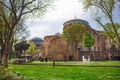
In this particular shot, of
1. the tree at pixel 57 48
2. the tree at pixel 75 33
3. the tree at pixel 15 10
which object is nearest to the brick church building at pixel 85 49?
the tree at pixel 57 48

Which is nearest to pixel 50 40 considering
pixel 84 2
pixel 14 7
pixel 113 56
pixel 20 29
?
pixel 113 56

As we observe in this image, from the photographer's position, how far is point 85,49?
93.5m

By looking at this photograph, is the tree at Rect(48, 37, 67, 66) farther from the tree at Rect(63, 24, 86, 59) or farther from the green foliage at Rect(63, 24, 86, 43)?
the green foliage at Rect(63, 24, 86, 43)

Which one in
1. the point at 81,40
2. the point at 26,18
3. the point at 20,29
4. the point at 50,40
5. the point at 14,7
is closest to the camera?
the point at 14,7

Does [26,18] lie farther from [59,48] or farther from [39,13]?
[59,48]

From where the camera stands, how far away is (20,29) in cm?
4512

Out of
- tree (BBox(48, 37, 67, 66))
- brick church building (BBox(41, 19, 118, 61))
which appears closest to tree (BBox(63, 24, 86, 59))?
brick church building (BBox(41, 19, 118, 61))

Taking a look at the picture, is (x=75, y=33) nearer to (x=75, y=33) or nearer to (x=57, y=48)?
(x=75, y=33)

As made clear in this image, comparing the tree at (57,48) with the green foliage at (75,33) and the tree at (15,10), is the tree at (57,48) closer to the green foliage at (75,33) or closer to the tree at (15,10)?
the green foliage at (75,33)

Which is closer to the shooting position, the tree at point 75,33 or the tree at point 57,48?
the tree at point 75,33

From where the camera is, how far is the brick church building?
93.0 meters

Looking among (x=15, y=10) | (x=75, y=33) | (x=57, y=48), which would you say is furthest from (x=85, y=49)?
(x=15, y=10)

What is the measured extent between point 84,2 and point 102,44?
214ft

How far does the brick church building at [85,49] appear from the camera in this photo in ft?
305
